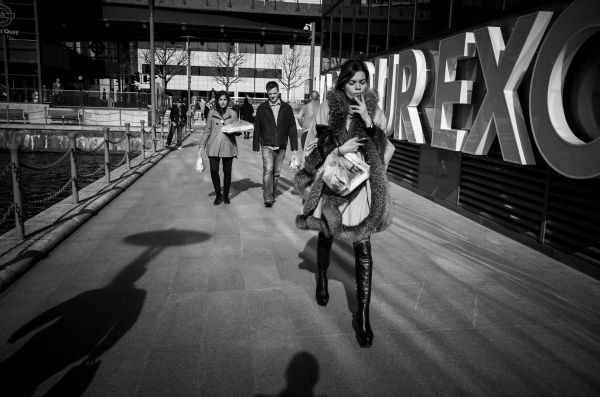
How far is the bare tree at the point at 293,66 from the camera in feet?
229

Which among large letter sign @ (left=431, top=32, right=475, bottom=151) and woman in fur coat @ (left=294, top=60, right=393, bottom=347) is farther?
large letter sign @ (left=431, top=32, right=475, bottom=151)

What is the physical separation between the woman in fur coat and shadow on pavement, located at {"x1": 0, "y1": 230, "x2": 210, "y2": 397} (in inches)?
73.0

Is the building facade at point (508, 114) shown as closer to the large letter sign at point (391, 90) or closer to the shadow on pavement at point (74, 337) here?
the large letter sign at point (391, 90)

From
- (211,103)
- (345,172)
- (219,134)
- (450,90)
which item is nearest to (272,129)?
(219,134)

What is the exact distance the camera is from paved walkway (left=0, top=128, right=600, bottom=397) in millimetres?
3105

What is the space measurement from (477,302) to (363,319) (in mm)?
1460

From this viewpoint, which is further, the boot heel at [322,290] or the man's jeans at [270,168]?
the man's jeans at [270,168]

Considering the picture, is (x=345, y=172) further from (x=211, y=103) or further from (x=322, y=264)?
(x=211, y=103)

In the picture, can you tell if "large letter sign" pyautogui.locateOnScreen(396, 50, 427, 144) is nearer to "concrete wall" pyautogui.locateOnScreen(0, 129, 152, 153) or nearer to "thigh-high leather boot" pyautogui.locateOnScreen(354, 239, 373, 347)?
"thigh-high leather boot" pyautogui.locateOnScreen(354, 239, 373, 347)

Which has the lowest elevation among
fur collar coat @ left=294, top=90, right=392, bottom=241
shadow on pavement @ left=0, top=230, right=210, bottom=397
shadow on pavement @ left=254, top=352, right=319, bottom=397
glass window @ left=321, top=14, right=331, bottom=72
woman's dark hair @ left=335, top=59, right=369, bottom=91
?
shadow on pavement @ left=0, top=230, right=210, bottom=397

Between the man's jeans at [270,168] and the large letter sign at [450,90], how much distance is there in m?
2.81

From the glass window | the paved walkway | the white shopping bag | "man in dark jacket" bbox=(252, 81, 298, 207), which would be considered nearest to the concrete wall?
the glass window

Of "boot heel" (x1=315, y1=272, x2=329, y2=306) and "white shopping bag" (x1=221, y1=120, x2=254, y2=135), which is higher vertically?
"white shopping bag" (x1=221, y1=120, x2=254, y2=135)

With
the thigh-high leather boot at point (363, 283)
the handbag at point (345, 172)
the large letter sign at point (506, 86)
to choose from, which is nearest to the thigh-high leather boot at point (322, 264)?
the thigh-high leather boot at point (363, 283)
